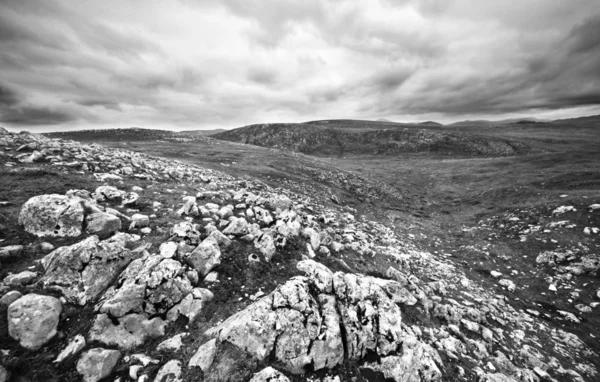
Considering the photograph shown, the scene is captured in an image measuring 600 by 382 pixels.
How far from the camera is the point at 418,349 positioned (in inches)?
286

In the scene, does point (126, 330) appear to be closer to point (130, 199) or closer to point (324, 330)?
point (324, 330)

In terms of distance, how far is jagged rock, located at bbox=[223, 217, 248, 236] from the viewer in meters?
11.0

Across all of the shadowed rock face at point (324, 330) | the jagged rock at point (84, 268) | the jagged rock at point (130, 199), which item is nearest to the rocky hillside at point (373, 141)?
the jagged rock at point (130, 199)

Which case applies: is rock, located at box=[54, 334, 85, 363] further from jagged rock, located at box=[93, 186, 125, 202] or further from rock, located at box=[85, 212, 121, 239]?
jagged rock, located at box=[93, 186, 125, 202]

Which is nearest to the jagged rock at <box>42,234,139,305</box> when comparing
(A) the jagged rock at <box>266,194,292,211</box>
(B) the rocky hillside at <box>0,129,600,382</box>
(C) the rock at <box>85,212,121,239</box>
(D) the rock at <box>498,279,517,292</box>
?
(B) the rocky hillside at <box>0,129,600,382</box>

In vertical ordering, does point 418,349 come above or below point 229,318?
below

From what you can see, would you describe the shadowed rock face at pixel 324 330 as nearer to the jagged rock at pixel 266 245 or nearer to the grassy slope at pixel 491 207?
the jagged rock at pixel 266 245

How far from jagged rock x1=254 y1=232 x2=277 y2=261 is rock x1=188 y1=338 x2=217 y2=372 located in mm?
3969

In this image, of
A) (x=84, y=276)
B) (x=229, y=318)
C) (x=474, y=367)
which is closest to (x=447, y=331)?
(x=474, y=367)

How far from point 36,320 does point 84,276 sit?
1429 millimetres

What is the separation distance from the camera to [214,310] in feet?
24.8

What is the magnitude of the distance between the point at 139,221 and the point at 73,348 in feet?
17.2

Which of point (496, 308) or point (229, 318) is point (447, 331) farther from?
point (229, 318)

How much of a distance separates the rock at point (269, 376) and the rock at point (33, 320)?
16.8 feet
